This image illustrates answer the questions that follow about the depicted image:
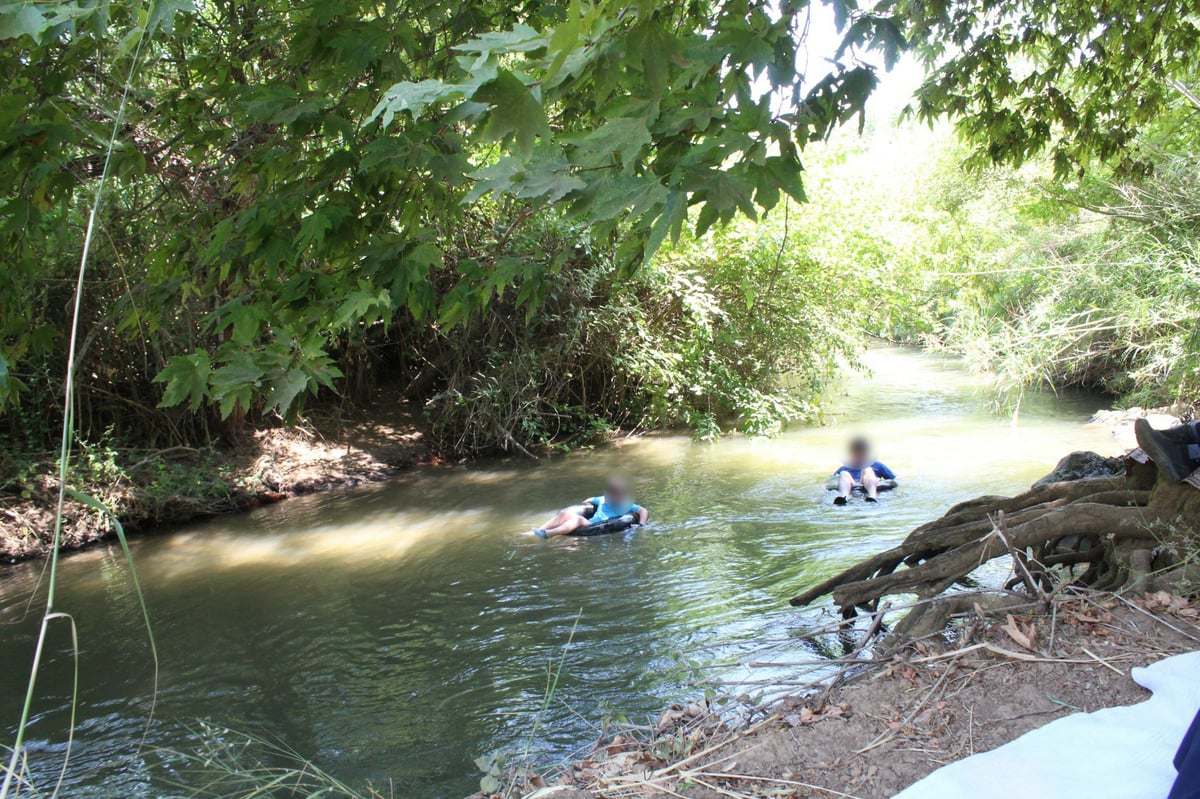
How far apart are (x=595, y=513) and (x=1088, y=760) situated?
8026 mm

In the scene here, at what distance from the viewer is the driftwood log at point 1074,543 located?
4.33 m

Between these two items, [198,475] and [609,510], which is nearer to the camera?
[609,510]

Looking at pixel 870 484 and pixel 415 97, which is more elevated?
pixel 415 97

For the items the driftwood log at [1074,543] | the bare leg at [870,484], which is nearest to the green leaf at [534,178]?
the driftwood log at [1074,543]

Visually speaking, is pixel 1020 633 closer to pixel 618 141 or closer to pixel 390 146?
pixel 618 141

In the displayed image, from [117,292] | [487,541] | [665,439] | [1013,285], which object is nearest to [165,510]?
[117,292]

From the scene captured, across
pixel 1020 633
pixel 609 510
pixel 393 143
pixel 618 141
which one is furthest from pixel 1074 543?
pixel 609 510

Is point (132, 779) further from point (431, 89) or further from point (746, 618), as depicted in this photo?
point (431, 89)

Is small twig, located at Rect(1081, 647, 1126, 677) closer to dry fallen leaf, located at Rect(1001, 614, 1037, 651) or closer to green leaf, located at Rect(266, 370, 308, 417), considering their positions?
dry fallen leaf, located at Rect(1001, 614, 1037, 651)

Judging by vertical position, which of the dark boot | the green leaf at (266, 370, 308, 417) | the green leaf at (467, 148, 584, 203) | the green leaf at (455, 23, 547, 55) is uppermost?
the green leaf at (455, 23, 547, 55)

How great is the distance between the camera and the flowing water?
5.71 metres

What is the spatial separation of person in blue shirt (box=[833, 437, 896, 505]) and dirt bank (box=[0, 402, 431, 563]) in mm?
7352

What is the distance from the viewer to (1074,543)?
16.5 ft

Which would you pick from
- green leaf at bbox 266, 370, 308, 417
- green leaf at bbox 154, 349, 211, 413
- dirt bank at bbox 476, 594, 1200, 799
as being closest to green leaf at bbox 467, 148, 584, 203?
green leaf at bbox 266, 370, 308, 417
